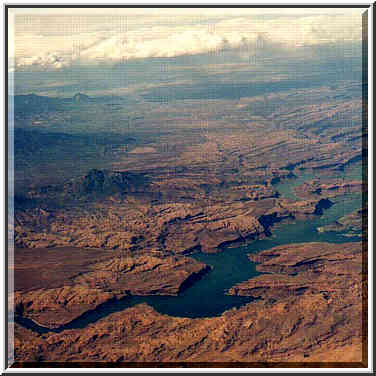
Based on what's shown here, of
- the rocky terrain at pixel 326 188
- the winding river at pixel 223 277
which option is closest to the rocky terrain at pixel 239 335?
the winding river at pixel 223 277

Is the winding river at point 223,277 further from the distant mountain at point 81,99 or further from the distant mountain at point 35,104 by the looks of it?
the distant mountain at point 35,104

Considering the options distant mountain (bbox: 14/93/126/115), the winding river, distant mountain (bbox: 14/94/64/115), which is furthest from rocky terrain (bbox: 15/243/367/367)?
distant mountain (bbox: 14/94/64/115)

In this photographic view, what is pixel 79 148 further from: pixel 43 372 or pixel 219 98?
pixel 43 372

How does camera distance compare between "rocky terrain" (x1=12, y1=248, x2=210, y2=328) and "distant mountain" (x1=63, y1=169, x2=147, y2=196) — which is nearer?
"rocky terrain" (x1=12, y1=248, x2=210, y2=328)

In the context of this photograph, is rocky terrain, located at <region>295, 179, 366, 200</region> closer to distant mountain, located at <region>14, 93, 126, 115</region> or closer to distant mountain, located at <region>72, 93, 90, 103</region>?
distant mountain, located at <region>14, 93, 126, 115</region>

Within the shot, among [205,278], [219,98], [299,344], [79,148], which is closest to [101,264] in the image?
[205,278]

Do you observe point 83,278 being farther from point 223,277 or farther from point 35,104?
point 35,104
